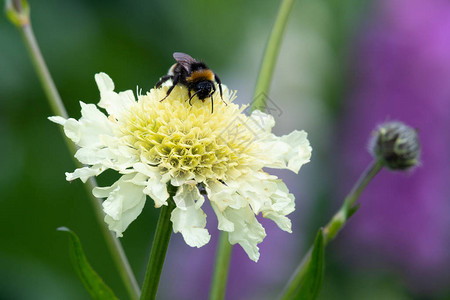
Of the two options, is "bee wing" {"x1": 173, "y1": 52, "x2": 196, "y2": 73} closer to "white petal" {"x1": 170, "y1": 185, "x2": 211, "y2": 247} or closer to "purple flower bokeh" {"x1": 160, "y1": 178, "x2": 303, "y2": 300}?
"white petal" {"x1": 170, "y1": 185, "x2": 211, "y2": 247}

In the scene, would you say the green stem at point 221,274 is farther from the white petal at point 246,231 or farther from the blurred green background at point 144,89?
the blurred green background at point 144,89

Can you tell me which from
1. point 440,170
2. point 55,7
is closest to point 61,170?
point 55,7

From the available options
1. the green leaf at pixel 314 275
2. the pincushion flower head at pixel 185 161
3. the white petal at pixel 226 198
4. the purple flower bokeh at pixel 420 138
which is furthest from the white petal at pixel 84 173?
the purple flower bokeh at pixel 420 138

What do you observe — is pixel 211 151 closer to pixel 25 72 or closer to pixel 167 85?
pixel 167 85

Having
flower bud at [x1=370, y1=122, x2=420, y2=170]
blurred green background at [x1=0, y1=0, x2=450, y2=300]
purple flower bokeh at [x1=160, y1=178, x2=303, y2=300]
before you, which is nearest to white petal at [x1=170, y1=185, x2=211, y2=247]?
flower bud at [x1=370, y1=122, x2=420, y2=170]

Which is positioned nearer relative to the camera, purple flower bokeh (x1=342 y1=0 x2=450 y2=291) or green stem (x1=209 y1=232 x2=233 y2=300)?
green stem (x1=209 y1=232 x2=233 y2=300)

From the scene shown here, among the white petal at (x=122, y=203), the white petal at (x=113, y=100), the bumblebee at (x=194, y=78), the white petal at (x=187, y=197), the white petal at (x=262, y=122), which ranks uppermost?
the bumblebee at (x=194, y=78)
